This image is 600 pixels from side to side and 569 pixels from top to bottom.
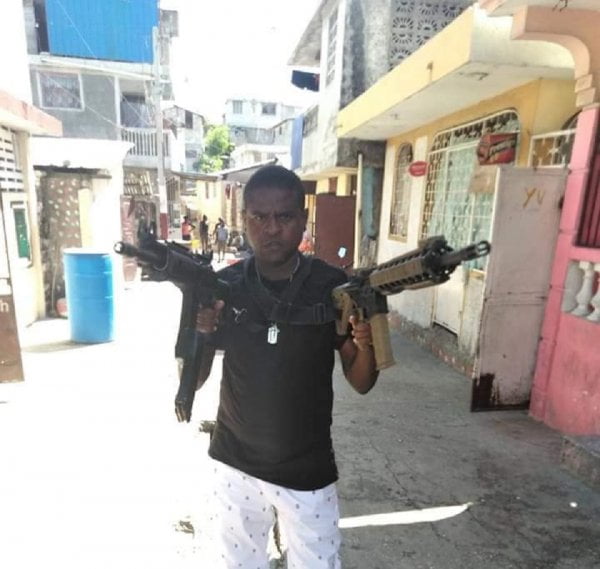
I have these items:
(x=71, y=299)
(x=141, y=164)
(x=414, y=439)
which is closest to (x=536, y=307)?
(x=414, y=439)

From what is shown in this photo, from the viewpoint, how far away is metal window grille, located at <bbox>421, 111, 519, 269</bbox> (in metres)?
5.00

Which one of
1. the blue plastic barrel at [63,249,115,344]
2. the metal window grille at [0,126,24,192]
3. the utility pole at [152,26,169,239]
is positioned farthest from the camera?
the utility pole at [152,26,169,239]

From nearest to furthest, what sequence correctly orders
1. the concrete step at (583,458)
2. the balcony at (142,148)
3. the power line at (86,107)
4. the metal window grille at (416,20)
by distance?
the concrete step at (583,458), the metal window grille at (416,20), the power line at (86,107), the balcony at (142,148)

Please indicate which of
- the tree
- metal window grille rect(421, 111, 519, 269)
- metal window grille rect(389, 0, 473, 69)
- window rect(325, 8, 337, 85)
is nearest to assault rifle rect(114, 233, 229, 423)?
metal window grille rect(421, 111, 519, 269)

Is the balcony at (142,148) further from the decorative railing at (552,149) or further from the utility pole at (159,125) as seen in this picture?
the decorative railing at (552,149)

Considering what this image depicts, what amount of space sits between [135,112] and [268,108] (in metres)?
32.3

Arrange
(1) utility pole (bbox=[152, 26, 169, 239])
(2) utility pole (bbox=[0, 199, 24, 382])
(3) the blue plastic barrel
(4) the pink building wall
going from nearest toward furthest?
(4) the pink building wall < (2) utility pole (bbox=[0, 199, 24, 382]) < (3) the blue plastic barrel < (1) utility pole (bbox=[152, 26, 169, 239])

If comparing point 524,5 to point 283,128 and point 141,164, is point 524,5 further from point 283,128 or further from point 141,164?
point 283,128

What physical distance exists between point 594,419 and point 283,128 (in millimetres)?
36761

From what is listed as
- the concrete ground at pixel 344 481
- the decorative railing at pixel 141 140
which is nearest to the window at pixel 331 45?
the concrete ground at pixel 344 481

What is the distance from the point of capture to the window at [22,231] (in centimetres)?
633

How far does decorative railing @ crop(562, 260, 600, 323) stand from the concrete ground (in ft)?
3.50

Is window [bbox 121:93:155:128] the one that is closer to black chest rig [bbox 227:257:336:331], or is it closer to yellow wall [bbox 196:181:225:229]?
yellow wall [bbox 196:181:225:229]

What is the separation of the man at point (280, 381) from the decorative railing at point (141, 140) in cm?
1716
